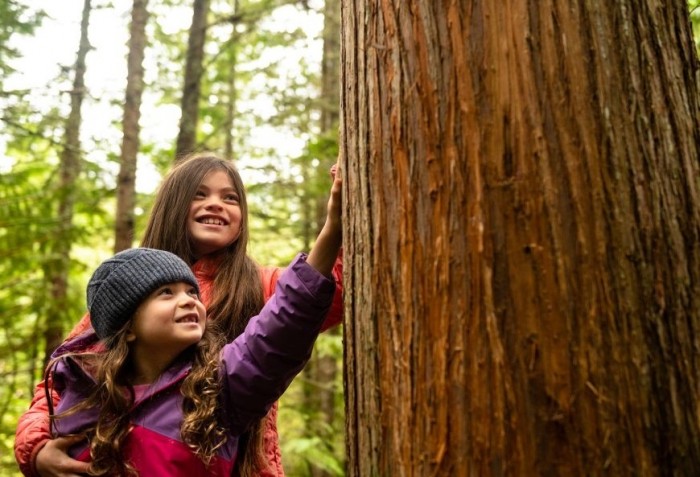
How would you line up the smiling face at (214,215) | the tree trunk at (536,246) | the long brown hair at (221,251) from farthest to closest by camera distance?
the smiling face at (214,215) → the long brown hair at (221,251) → the tree trunk at (536,246)

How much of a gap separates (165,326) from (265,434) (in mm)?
655

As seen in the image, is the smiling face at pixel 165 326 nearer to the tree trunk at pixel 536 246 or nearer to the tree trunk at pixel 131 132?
the tree trunk at pixel 536 246

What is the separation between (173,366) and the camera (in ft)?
7.32

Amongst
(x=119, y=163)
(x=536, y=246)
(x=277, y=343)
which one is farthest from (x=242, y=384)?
(x=119, y=163)

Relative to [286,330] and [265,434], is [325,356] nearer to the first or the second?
[265,434]

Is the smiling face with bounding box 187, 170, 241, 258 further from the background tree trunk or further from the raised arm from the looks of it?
the background tree trunk

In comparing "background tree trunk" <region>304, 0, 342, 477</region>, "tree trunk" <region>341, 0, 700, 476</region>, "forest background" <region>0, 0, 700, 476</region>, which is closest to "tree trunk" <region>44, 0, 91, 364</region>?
"forest background" <region>0, 0, 700, 476</region>

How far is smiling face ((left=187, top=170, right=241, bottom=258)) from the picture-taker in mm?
2793

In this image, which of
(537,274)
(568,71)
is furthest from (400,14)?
(537,274)

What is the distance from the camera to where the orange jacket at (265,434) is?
2.23 m

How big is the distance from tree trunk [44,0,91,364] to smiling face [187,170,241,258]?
2229 mm

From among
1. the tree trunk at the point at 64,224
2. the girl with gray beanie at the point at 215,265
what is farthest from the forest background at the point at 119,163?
the girl with gray beanie at the point at 215,265

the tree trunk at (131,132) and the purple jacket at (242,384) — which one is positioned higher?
the tree trunk at (131,132)

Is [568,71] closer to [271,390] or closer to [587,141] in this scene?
[587,141]
